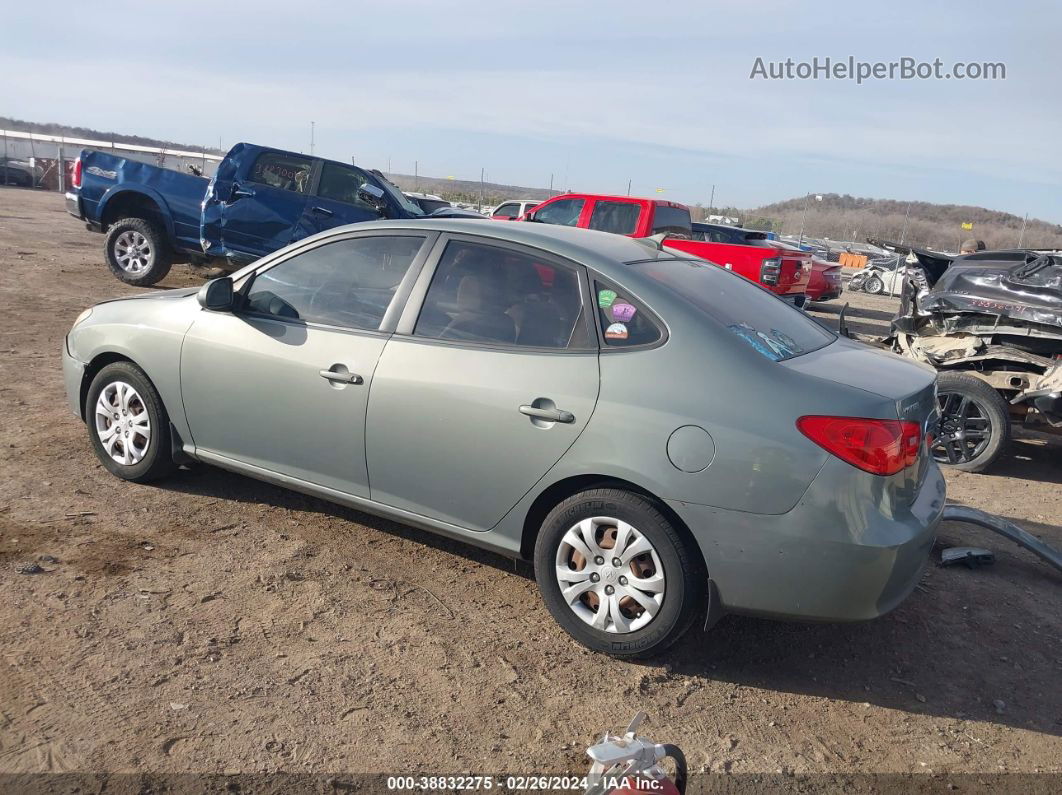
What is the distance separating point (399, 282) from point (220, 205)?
26.6ft

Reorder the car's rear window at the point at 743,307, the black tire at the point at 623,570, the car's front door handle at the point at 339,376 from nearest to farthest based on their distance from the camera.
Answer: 1. the black tire at the point at 623,570
2. the car's rear window at the point at 743,307
3. the car's front door handle at the point at 339,376

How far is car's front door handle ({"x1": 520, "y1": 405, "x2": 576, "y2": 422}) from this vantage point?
11.4 feet

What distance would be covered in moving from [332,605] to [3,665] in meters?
1.21

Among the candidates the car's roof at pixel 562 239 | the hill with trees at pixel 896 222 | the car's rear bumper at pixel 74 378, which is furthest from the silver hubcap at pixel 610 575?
the hill with trees at pixel 896 222

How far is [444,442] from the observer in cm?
379

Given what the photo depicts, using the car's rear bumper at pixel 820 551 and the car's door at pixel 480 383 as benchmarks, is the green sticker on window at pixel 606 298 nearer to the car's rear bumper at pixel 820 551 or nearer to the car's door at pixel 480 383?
the car's door at pixel 480 383

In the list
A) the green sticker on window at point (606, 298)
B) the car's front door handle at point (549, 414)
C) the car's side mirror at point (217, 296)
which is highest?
the green sticker on window at point (606, 298)

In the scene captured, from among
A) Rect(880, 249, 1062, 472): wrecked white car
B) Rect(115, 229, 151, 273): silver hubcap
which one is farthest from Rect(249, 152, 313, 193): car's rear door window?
Rect(880, 249, 1062, 472): wrecked white car

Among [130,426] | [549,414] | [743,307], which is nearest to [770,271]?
[743,307]

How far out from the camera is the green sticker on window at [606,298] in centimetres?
363

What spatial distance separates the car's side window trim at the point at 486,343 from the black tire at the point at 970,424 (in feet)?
13.2

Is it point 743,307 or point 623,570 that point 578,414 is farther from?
point 743,307

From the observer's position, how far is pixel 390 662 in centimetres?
339

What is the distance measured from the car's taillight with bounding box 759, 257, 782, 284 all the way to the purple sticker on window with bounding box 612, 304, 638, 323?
423 inches
